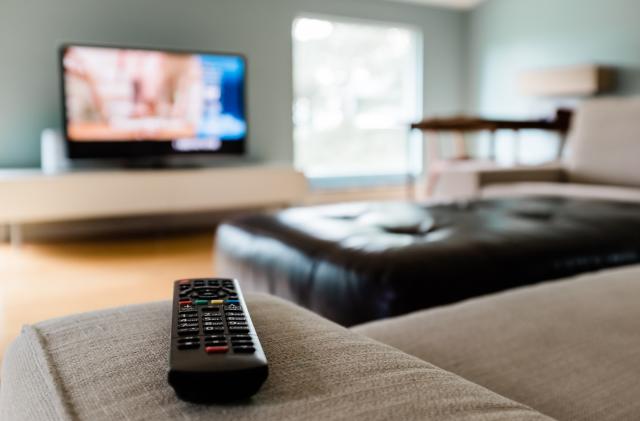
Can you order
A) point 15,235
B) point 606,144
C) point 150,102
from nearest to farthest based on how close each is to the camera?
point 606,144 → point 15,235 → point 150,102

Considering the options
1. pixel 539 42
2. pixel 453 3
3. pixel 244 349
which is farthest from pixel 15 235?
pixel 539 42

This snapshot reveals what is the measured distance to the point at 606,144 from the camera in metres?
2.86

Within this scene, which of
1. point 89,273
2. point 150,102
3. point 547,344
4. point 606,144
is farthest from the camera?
point 150,102

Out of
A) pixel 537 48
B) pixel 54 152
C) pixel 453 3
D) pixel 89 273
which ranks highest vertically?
pixel 453 3

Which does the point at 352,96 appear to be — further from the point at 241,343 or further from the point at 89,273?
the point at 241,343

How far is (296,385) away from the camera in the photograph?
403mm

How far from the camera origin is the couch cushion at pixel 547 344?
590 mm

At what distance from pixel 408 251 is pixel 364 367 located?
0.90 m

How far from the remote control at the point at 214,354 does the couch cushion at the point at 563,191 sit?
1961 millimetres

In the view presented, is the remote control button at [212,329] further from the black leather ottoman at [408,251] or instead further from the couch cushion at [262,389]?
the black leather ottoman at [408,251]

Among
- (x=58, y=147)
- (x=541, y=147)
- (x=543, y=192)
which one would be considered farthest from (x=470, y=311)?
(x=541, y=147)

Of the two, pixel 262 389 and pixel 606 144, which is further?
pixel 606 144

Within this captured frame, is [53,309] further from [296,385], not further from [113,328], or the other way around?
[296,385]

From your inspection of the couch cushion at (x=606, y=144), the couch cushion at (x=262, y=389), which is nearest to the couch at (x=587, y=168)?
the couch cushion at (x=606, y=144)
